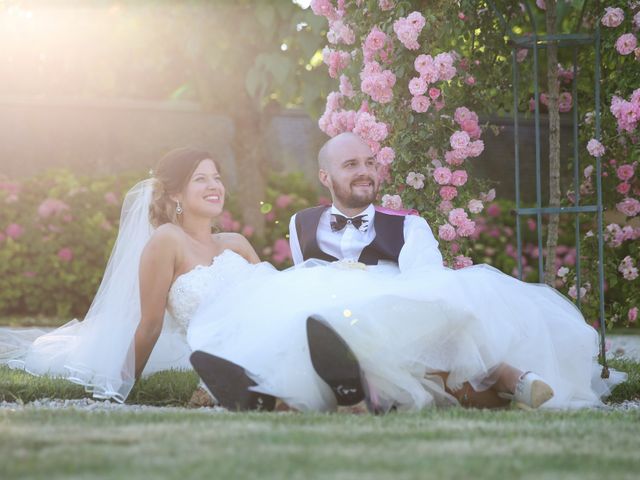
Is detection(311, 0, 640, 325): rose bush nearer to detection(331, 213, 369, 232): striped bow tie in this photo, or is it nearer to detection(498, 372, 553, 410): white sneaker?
detection(331, 213, 369, 232): striped bow tie

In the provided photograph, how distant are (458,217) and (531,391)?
1.85 m

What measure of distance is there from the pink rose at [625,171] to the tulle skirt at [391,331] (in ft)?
6.60

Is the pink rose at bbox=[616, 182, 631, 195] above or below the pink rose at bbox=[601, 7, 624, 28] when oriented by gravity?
below

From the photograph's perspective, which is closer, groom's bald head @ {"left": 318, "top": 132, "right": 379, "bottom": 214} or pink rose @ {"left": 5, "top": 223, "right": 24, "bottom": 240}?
groom's bald head @ {"left": 318, "top": 132, "right": 379, "bottom": 214}

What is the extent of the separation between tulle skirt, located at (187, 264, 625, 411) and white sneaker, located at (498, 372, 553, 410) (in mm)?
134

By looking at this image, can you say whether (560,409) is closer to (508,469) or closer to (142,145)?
(508,469)

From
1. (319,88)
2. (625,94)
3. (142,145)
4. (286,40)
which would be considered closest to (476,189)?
(625,94)

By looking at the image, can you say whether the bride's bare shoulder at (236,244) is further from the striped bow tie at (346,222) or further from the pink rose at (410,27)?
the pink rose at (410,27)

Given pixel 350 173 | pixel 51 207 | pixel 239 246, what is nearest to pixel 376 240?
pixel 350 173

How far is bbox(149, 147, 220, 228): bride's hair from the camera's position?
5230 mm

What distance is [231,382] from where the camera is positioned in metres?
4.12

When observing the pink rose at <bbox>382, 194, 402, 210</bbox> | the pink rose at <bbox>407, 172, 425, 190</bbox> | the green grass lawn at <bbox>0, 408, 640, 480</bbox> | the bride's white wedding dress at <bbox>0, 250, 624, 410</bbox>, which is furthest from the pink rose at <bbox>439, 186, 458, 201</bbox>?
the green grass lawn at <bbox>0, 408, 640, 480</bbox>

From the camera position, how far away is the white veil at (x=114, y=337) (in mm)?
5086

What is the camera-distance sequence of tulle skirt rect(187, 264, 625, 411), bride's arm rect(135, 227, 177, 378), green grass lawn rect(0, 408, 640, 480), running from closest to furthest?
green grass lawn rect(0, 408, 640, 480) → tulle skirt rect(187, 264, 625, 411) → bride's arm rect(135, 227, 177, 378)
